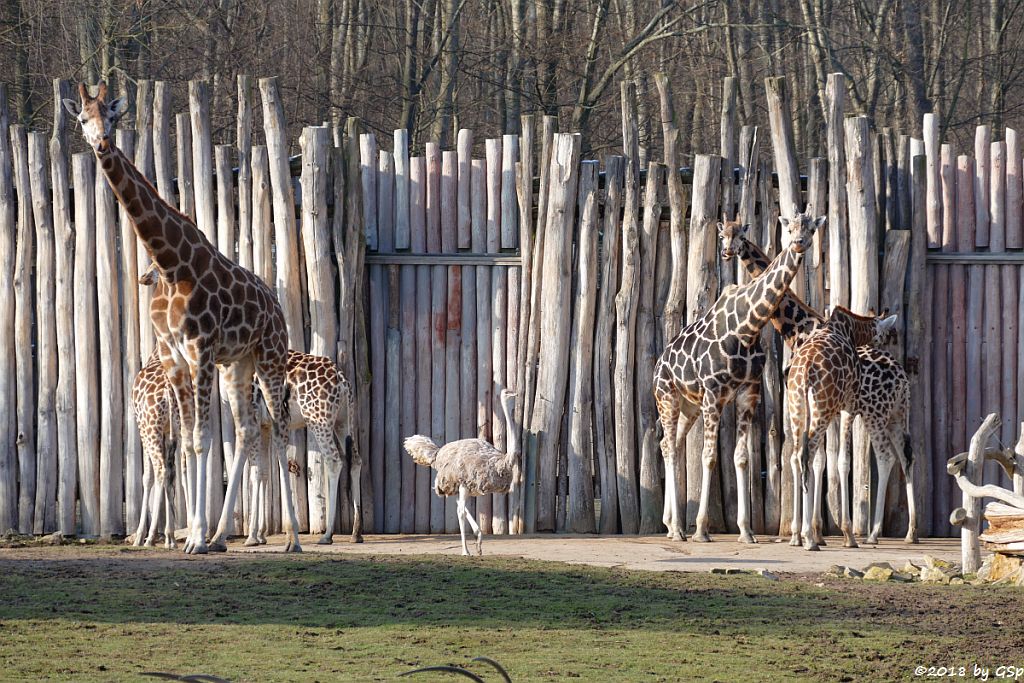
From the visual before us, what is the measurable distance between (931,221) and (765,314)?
2.10 metres

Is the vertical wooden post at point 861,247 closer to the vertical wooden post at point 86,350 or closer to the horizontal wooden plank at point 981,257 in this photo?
the horizontal wooden plank at point 981,257

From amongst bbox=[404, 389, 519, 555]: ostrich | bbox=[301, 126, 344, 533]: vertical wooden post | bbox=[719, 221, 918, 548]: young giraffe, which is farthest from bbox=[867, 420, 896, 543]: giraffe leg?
bbox=[301, 126, 344, 533]: vertical wooden post

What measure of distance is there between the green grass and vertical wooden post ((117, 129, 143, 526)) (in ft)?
7.42

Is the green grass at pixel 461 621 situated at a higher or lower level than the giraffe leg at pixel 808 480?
lower

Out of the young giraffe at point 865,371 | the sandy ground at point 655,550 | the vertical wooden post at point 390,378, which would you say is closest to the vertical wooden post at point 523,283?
the sandy ground at point 655,550

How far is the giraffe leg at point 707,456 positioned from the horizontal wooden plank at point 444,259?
2184 mm

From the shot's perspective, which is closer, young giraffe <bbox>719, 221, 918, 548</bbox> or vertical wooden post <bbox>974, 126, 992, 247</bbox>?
young giraffe <bbox>719, 221, 918, 548</bbox>

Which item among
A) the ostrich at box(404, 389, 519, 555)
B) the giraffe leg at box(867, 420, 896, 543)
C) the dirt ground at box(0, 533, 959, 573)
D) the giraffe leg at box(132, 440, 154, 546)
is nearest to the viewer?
the dirt ground at box(0, 533, 959, 573)

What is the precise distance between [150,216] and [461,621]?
12.2 feet

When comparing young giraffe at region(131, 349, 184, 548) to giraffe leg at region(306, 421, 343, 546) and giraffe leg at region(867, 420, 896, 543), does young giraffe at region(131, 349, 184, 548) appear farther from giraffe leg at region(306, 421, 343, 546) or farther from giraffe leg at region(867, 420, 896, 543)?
giraffe leg at region(867, 420, 896, 543)

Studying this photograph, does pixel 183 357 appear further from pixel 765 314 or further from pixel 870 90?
pixel 870 90

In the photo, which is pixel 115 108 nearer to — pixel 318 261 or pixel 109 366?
pixel 318 261

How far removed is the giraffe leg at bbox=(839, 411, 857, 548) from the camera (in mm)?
11242

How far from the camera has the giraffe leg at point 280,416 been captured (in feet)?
34.7
